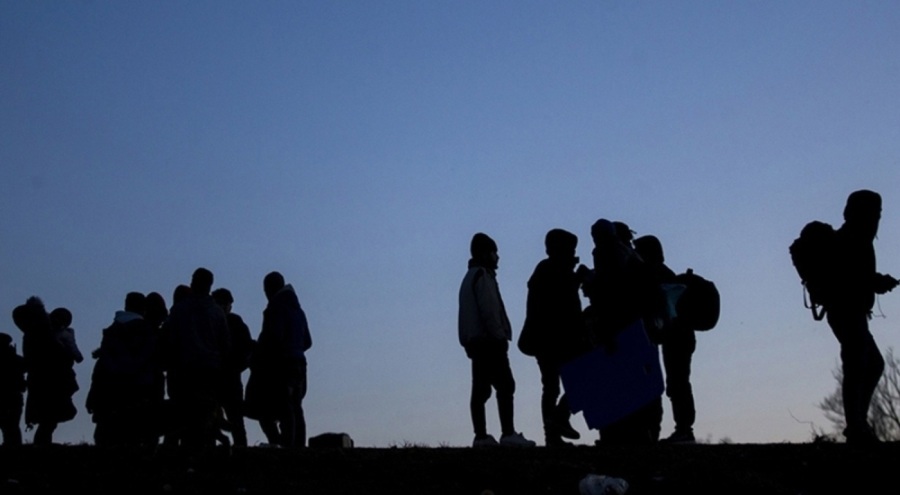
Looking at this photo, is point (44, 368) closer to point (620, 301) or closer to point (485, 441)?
point (485, 441)

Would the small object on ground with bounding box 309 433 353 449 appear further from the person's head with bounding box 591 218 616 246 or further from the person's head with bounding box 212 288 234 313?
the person's head with bounding box 591 218 616 246

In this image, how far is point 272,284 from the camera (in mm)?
13477

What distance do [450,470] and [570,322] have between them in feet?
9.40

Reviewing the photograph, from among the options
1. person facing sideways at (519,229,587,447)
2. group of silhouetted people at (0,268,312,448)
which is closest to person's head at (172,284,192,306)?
group of silhouetted people at (0,268,312,448)

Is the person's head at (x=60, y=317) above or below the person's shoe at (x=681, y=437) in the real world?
above

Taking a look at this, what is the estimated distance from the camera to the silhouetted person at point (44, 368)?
541 inches

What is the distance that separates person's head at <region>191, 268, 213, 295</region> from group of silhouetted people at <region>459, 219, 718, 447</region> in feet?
7.70

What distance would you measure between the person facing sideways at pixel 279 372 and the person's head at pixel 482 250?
1.84 metres

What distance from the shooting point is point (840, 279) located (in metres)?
11.0

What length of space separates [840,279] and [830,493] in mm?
2347

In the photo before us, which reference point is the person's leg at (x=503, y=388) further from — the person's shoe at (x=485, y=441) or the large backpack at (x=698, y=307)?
the large backpack at (x=698, y=307)

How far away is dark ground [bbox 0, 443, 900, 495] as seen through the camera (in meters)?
9.20

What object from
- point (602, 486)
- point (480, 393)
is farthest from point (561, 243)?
point (602, 486)

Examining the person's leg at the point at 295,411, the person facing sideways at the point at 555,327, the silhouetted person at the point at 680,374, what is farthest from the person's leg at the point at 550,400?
the person's leg at the point at 295,411
